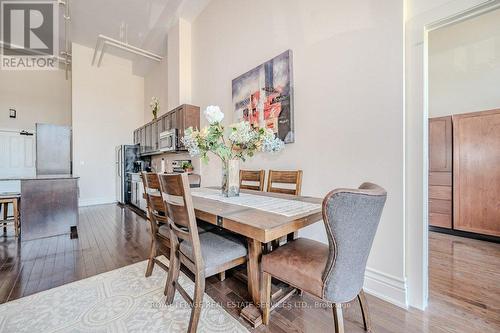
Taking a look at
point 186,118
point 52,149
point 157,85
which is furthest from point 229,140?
point 157,85

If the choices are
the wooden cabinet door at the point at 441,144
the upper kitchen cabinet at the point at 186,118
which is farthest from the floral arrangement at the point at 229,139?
the wooden cabinet door at the point at 441,144

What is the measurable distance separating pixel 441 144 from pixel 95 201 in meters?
7.54

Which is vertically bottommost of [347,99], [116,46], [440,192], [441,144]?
[440,192]

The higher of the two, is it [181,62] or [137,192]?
[181,62]

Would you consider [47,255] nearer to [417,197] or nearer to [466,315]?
[417,197]

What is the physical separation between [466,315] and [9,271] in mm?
3844

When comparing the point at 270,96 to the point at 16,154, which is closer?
the point at 270,96

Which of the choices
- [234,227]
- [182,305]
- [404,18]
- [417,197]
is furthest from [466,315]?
[404,18]

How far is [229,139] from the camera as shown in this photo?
1.79 meters

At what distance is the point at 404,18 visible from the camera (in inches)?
60.6

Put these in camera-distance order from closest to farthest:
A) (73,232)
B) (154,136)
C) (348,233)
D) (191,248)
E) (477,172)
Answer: (348,233) → (191,248) → (477,172) → (73,232) → (154,136)

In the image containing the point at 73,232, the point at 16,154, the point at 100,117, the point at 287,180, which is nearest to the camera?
the point at 287,180

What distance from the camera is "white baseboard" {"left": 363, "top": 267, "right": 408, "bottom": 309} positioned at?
154 cm

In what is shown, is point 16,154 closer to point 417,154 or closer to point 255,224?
point 255,224
